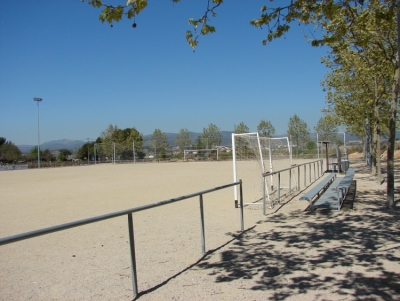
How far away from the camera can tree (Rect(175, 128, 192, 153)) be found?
5472 centimetres

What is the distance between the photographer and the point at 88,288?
4133 millimetres

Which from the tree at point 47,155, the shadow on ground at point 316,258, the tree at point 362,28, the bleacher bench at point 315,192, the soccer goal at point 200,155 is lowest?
the shadow on ground at point 316,258

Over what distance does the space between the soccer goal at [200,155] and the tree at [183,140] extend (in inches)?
62.1

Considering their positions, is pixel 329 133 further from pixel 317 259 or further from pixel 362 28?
pixel 317 259

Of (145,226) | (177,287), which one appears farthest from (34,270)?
(145,226)

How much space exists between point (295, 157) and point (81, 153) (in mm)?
51525

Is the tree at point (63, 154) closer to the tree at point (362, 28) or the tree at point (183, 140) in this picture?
the tree at point (183, 140)

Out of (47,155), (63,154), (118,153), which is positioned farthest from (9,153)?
(118,153)

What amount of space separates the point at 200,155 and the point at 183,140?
4860mm

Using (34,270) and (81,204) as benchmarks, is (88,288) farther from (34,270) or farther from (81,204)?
(81,204)

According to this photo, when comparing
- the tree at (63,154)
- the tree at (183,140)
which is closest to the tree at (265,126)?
the tree at (183,140)

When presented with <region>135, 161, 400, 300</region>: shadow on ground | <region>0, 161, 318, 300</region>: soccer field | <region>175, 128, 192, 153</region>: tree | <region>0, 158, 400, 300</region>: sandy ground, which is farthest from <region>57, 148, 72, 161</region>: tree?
<region>135, 161, 400, 300</region>: shadow on ground

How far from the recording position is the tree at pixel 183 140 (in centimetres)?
5472

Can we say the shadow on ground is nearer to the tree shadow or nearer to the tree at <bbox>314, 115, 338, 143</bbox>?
the tree shadow
